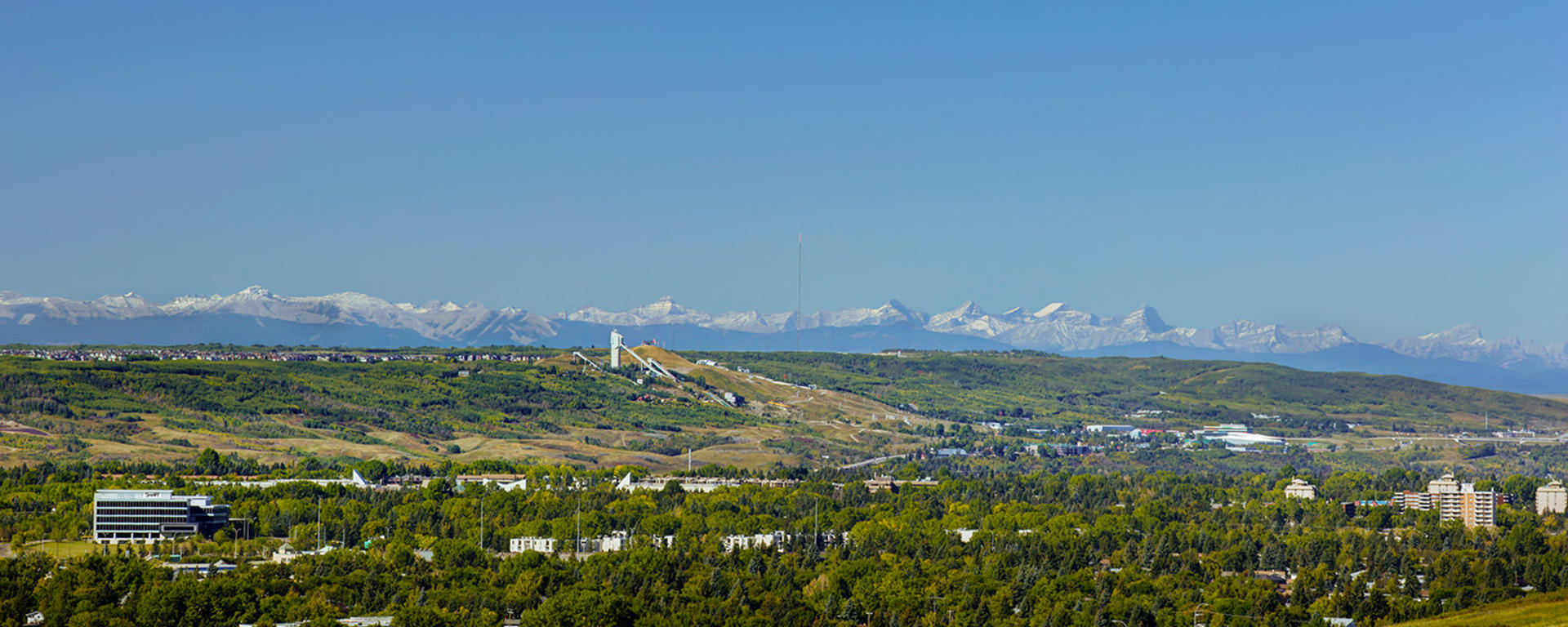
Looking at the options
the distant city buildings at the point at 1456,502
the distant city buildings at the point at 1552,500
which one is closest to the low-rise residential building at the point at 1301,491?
the distant city buildings at the point at 1456,502

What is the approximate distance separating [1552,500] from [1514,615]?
6245 centimetres

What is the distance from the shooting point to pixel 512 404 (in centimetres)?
19762

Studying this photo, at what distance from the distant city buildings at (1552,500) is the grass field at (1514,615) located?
5220cm

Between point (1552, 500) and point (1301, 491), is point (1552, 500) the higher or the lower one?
the lower one

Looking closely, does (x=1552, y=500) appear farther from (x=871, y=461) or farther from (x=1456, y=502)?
(x=871, y=461)

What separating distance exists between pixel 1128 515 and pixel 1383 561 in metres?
22.7

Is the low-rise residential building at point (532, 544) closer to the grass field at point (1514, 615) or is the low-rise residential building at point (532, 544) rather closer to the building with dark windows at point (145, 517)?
the building with dark windows at point (145, 517)

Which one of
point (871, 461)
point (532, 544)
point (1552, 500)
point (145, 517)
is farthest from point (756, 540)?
point (871, 461)

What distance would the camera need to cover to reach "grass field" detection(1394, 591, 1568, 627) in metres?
69.5

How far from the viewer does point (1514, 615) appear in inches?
2859

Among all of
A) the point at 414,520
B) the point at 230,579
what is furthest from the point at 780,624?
the point at 414,520

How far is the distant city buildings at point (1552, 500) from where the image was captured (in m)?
128

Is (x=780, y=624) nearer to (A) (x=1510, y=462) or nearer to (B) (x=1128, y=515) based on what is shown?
(B) (x=1128, y=515)

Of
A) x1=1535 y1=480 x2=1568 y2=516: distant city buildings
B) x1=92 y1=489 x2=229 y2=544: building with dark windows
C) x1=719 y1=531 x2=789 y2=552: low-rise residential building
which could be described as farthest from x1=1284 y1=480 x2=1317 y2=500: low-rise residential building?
x1=92 y1=489 x2=229 y2=544: building with dark windows
